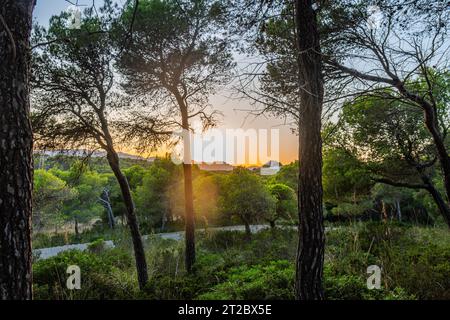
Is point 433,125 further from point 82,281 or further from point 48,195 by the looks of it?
point 48,195

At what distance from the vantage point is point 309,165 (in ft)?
7.98

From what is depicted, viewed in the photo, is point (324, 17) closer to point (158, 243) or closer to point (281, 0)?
point (281, 0)

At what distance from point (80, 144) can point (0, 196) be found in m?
4.40

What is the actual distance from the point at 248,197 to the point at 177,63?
5541 millimetres

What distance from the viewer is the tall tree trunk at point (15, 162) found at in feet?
5.45

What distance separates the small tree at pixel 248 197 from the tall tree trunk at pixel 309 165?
7.82 metres

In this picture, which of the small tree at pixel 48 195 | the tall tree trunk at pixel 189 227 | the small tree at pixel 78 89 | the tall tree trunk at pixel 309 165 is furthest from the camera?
the small tree at pixel 48 195

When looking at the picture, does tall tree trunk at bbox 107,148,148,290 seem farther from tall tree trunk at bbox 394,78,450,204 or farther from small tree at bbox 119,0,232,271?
tall tree trunk at bbox 394,78,450,204

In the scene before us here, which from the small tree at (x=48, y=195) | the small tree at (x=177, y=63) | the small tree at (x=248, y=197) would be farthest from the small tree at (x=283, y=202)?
the small tree at (x=48, y=195)

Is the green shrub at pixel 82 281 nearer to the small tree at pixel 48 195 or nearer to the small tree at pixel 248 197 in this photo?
the small tree at pixel 248 197

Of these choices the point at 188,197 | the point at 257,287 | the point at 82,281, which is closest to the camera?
the point at 257,287

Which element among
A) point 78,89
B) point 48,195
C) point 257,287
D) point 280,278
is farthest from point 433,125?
point 48,195

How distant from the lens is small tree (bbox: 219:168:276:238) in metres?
10.2

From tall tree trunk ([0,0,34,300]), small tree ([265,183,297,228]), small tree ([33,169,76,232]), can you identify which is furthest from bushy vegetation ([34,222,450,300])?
small tree ([33,169,76,232])
